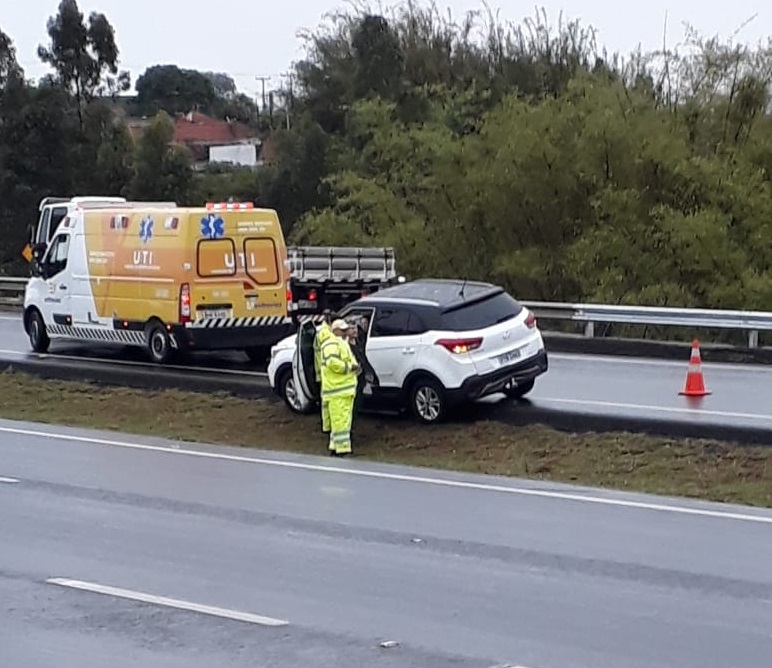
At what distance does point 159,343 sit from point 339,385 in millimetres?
7592

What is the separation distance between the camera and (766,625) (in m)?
8.72

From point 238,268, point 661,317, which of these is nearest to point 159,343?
point 238,268

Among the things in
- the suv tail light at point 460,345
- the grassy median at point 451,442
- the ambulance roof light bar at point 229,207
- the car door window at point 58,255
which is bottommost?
the grassy median at point 451,442

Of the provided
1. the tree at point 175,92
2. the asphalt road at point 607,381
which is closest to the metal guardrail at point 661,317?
the asphalt road at point 607,381

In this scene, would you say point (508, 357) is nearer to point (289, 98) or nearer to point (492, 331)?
point (492, 331)

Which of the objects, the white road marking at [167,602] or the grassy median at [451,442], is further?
the grassy median at [451,442]

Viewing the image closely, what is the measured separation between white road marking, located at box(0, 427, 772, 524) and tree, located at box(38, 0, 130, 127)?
39786mm

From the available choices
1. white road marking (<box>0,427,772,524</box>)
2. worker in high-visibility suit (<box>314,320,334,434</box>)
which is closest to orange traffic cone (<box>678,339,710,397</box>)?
worker in high-visibility suit (<box>314,320,334,434</box>)

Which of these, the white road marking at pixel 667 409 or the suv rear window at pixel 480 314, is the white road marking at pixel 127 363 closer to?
the suv rear window at pixel 480 314

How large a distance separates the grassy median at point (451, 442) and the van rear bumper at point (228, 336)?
1.46 m

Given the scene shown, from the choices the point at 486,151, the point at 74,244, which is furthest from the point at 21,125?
the point at 74,244

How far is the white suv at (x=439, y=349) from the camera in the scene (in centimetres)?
1778

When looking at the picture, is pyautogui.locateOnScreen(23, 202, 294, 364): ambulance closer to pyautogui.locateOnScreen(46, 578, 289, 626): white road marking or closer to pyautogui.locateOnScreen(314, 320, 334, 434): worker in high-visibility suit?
pyautogui.locateOnScreen(314, 320, 334, 434): worker in high-visibility suit

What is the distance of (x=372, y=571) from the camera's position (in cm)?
1051
